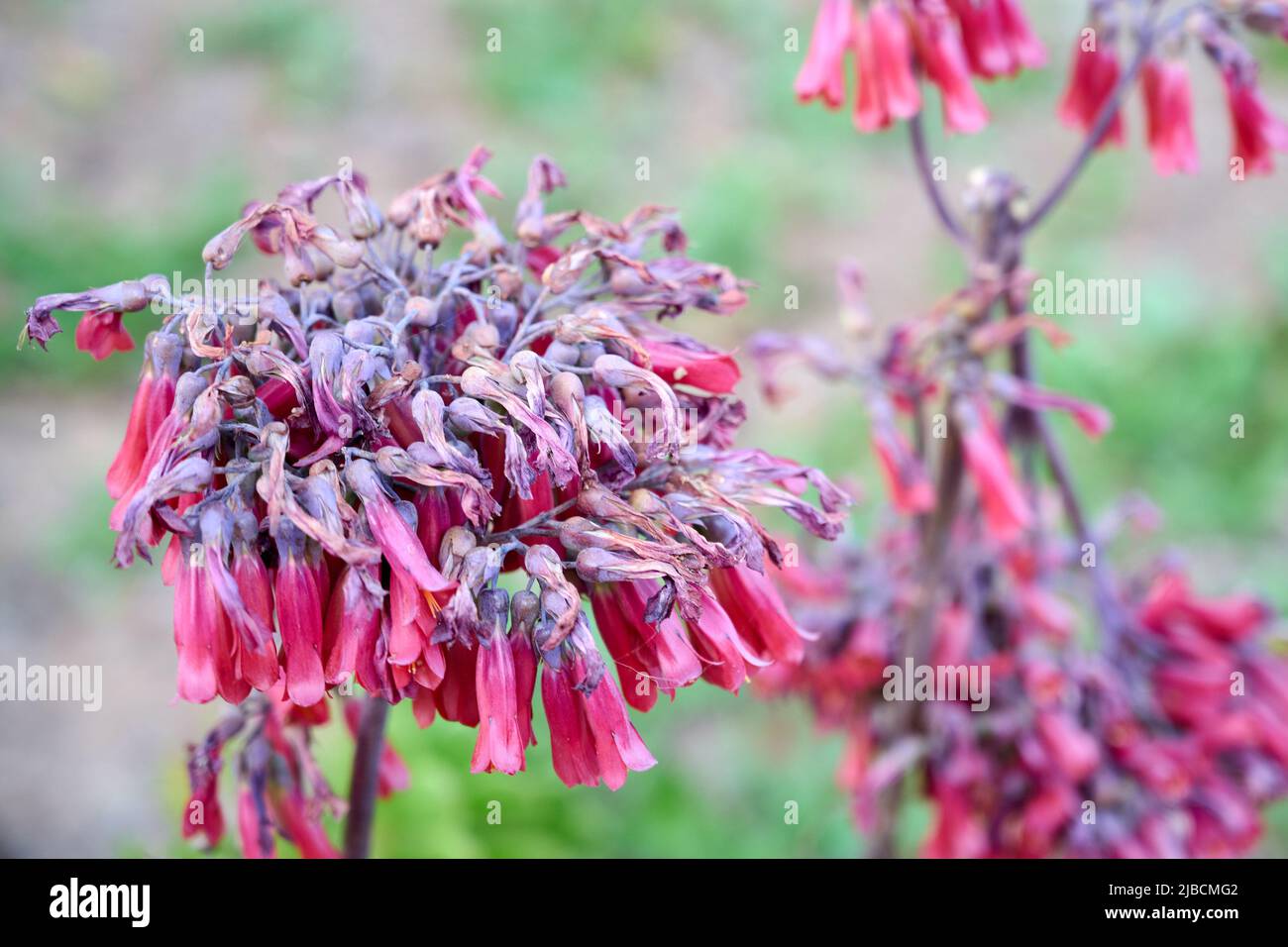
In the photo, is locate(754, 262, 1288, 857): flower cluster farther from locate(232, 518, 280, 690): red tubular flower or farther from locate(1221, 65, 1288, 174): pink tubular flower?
locate(232, 518, 280, 690): red tubular flower

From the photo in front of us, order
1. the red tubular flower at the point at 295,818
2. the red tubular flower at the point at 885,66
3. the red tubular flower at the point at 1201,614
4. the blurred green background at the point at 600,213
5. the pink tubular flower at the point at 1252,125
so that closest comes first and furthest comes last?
the red tubular flower at the point at 295,818 < the red tubular flower at the point at 885,66 < the pink tubular flower at the point at 1252,125 < the red tubular flower at the point at 1201,614 < the blurred green background at the point at 600,213

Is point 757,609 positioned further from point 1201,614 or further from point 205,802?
point 1201,614

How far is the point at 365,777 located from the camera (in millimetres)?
1289

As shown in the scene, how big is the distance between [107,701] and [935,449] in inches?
100

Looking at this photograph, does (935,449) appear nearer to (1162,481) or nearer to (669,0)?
(1162,481)

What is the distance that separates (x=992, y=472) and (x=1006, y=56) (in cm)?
57

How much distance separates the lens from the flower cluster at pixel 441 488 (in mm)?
973

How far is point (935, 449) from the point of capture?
378 centimetres

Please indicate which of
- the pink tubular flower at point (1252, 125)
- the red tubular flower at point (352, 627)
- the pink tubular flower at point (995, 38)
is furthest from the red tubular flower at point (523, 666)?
the pink tubular flower at point (1252, 125)

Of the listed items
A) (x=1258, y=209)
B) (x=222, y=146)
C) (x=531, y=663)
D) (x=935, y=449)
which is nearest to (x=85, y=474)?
(x=222, y=146)

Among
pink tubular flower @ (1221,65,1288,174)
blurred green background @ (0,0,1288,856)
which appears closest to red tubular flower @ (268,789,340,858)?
blurred green background @ (0,0,1288,856)

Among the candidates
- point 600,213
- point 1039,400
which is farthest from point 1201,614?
point 600,213

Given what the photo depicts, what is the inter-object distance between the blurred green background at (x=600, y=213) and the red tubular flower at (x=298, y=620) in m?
1.30

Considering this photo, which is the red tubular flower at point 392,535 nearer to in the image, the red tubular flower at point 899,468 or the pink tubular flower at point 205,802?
the pink tubular flower at point 205,802
